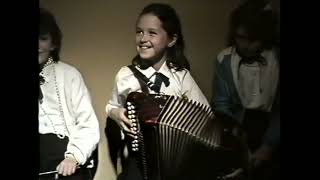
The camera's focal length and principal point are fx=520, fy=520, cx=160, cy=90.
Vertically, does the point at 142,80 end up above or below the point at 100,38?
below

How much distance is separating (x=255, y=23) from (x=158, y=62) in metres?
0.36

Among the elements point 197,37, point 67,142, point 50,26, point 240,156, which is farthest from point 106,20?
point 240,156

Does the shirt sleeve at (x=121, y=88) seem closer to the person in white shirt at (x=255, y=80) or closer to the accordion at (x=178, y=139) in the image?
the accordion at (x=178, y=139)

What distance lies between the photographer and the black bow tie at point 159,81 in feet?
5.61

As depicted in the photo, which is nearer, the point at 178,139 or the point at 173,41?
the point at 178,139

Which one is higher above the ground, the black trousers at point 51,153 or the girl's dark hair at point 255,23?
the girl's dark hair at point 255,23

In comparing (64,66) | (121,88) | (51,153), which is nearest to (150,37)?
(121,88)

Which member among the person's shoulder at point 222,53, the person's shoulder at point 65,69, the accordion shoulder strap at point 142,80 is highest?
the person's shoulder at point 222,53

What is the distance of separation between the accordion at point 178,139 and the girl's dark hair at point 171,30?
131 mm

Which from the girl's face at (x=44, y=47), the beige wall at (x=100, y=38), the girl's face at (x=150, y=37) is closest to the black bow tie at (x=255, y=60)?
the beige wall at (x=100, y=38)

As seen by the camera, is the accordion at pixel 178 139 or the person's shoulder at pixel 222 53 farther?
the person's shoulder at pixel 222 53

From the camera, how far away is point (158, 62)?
5.72 ft

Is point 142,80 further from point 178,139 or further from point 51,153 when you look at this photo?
point 51,153

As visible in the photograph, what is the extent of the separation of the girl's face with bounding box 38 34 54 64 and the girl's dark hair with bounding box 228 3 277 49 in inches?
23.8
